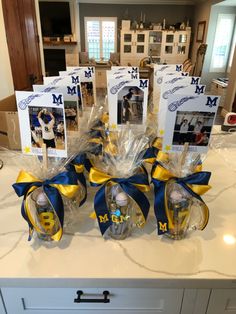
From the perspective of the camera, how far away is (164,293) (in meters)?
0.65

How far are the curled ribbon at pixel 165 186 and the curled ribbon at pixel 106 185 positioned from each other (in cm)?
4

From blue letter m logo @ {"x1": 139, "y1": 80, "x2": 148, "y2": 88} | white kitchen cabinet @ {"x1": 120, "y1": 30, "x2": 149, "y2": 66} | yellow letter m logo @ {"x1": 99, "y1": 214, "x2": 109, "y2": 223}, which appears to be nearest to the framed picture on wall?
white kitchen cabinet @ {"x1": 120, "y1": 30, "x2": 149, "y2": 66}

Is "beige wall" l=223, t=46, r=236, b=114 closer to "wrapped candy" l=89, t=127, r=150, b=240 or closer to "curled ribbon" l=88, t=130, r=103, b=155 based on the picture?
"curled ribbon" l=88, t=130, r=103, b=155

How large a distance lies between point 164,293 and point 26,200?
1.48 feet

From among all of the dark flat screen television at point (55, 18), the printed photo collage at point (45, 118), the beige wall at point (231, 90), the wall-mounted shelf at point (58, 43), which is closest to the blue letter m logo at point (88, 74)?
the printed photo collage at point (45, 118)

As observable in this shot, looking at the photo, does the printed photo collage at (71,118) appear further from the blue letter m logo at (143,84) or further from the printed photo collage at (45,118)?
the blue letter m logo at (143,84)

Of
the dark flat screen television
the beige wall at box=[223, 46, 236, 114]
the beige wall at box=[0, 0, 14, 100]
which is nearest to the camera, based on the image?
the beige wall at box=[0, 0, 14, 100]

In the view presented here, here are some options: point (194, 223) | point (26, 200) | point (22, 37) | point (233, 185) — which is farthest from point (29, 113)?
point (22, 37)

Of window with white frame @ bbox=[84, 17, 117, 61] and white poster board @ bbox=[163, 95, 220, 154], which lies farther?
window with white frame @ bbox=[84, 17, 117, 61]

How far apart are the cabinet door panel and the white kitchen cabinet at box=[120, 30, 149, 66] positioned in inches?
273

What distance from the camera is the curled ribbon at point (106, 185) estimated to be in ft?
2.18

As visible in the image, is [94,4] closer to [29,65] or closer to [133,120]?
[29,65]

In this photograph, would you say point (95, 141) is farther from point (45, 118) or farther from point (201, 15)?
point (201, 15)

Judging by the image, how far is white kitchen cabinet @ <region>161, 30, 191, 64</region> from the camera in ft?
21.3
